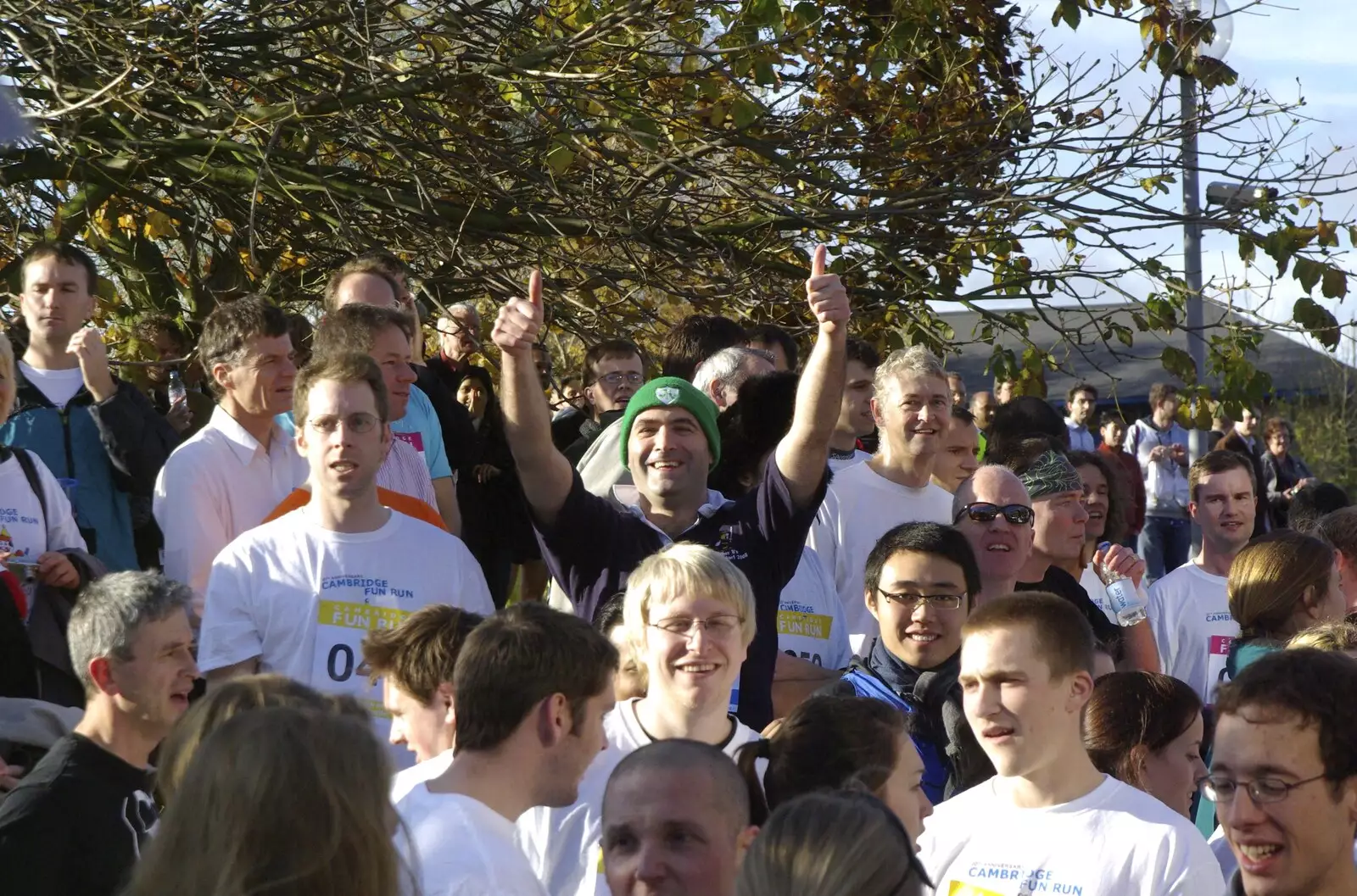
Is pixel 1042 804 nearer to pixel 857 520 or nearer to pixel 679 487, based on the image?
pixel 679 487

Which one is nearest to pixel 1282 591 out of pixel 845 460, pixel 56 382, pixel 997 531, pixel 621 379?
pixel 997 531

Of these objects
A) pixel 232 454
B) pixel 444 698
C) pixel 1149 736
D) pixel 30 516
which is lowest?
pixel 1149 736

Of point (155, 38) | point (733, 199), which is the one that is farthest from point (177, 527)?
point (733, 199)

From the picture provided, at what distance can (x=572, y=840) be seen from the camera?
397 cm

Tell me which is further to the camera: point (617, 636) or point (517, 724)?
point (617, 636)

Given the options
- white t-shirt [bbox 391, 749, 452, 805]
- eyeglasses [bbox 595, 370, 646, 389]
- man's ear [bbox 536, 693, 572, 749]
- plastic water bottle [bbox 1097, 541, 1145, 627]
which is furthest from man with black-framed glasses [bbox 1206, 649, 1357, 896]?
eyeglasses [bbox 595, 370, 646, 389]

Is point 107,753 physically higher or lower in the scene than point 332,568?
lower

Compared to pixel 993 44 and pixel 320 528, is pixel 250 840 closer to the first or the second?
pixel 320 528

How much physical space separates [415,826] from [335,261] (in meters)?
5.76

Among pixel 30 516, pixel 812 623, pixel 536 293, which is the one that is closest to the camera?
pixel 536 293

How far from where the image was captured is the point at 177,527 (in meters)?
5.33

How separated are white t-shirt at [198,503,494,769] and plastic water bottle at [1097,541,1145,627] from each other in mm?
2497

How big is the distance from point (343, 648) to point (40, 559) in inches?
42.6

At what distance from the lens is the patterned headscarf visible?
651cm
